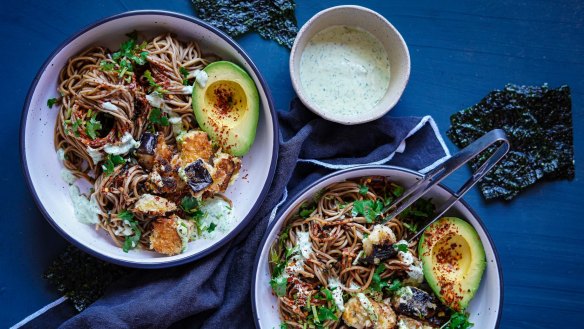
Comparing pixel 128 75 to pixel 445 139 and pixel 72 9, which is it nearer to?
pixel 72 9

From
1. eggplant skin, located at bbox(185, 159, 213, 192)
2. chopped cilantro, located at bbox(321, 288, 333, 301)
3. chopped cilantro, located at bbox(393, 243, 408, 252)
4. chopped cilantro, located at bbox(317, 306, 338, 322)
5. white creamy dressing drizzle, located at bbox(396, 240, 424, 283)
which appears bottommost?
chopped cilantro, located at bbox(317, 306, 338, 322)

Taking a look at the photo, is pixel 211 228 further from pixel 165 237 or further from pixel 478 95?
pixel 478 95

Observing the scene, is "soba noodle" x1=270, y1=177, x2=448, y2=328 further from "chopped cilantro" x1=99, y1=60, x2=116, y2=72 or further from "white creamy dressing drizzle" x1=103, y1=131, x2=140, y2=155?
"chopped cilantro" x1=99, y1=60, x2=116, y2=72

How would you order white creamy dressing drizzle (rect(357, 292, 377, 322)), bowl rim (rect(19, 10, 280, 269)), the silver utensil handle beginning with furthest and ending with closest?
1. white creamy dressing drizzle (rect(357, 292, 377, 322))
2. bowl rim (rect(19, 10, 280, 269))
3. the silver utensil handle

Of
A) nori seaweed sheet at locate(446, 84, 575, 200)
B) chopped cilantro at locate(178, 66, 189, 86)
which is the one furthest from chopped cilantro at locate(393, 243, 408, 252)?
chopped cilantro at locate(178, 66, 189, 86)

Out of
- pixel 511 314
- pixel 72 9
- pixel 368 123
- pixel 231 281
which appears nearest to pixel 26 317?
pixel 231 281

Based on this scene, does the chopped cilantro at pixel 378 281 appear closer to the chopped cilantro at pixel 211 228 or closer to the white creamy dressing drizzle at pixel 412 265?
the white creamy dressing drizzle at pixel 412 265

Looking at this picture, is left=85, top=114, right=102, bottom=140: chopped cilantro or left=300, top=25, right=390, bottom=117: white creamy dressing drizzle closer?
left=85, top=114, right=102, bottom=140: chopped cilantro
